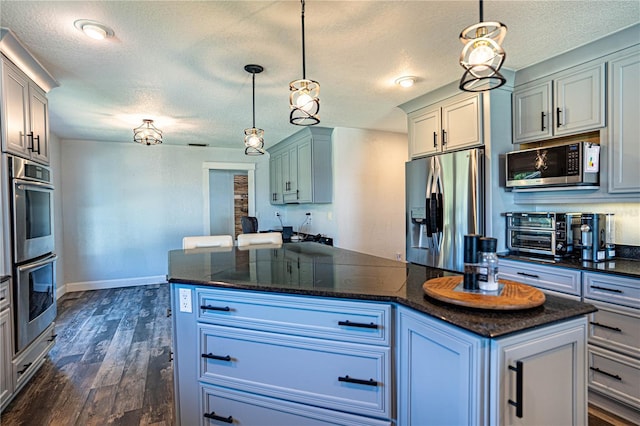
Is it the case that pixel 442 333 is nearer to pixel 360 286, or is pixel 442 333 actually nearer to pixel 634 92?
pixel 360 286

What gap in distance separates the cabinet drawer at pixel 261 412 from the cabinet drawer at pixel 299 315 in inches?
13.5

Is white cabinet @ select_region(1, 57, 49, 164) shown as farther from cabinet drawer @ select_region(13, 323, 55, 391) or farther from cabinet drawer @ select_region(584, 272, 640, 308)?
cabinet drawer @ select_region(584, 272, 640, 308)

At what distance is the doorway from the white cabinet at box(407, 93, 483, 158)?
3462mm

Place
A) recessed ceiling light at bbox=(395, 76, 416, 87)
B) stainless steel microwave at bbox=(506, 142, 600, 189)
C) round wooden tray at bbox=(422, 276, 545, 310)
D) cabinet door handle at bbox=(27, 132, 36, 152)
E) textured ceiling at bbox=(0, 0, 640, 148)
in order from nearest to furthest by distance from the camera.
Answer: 1. round wooden tray at bbox=(422, 276, 545, 310)
2. textured ceiling at bbox=(0, 0, 640, 148)
3. stainless steel microwave at bbox=(506, 142, 600, 189)
4. cabinet door handle at bbox=(27, 132, 36, 152)
5. recessed ceiling light at bbox=(395, 76, 416, 87)

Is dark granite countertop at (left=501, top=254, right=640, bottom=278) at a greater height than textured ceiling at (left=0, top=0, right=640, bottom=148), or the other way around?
textured ceiling at (left=0, top=0, right=640, bottom=148)

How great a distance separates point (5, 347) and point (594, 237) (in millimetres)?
4044

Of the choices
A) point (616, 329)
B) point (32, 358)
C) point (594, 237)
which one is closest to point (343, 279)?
point (616, 329)

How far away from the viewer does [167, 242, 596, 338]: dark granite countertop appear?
3.75ft

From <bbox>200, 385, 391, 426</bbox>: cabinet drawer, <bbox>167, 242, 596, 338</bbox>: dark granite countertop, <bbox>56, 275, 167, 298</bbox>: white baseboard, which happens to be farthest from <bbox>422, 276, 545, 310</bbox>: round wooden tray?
<bbox>56, 275, 167, 298</bbox>: white baseboard

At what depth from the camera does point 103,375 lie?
265 cm

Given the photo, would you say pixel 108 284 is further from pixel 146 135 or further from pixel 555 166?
pixel 555 166

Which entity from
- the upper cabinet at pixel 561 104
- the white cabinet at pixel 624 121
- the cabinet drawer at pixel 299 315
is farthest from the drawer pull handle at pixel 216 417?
the upper cabinet at pixel 561 104

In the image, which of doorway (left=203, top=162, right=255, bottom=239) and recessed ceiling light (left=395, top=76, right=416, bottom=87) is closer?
recessed ceiling light (left=395, top=76, right=416, bottom=87)

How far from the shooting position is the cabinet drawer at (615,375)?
2.02 m
